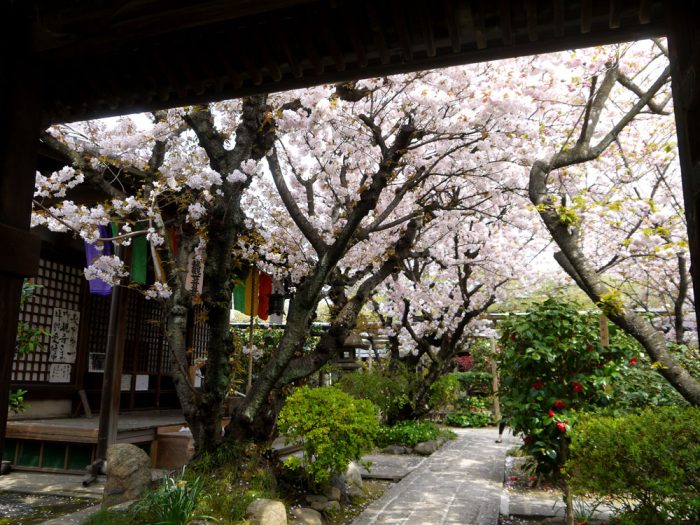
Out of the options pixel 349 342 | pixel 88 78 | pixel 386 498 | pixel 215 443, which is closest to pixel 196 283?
pixel 215 443

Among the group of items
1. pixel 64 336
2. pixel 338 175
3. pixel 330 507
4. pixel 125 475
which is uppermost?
pixel 338 175

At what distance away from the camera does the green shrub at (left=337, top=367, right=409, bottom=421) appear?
1408 centimetres

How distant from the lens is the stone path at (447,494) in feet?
22.9

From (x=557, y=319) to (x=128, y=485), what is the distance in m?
5.91

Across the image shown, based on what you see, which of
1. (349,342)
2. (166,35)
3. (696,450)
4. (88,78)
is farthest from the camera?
(349,342)

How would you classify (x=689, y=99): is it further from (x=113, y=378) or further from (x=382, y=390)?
(x=382, y=390)

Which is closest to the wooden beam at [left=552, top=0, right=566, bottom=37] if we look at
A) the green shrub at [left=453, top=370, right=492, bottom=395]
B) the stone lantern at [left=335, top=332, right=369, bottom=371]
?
the stone lantern at [left=335, top=332, right=369, bottom=371]

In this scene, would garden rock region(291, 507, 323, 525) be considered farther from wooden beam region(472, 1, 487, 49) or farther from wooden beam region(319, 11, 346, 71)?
wooden beam region(472, 1, 487, 49)

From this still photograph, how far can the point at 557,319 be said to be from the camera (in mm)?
6938

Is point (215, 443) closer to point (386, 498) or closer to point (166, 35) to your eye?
point (386, 498)

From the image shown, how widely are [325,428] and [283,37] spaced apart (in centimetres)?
542

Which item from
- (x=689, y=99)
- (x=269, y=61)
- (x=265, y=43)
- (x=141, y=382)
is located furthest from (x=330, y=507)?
(x=141, y=382)

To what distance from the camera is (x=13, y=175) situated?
3.08 metres

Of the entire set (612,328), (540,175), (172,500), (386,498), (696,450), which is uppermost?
(540,175)
